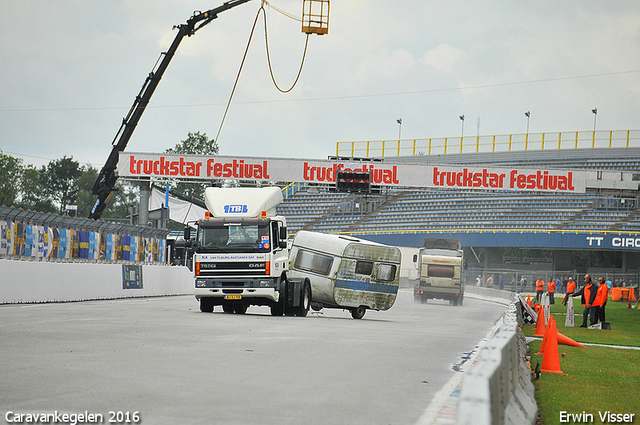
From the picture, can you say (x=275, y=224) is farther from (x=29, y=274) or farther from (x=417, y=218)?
(x=417, y=218)

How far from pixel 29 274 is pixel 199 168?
24480 millimetres

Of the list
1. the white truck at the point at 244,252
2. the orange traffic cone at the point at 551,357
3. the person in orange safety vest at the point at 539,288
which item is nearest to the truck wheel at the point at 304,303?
the white truck at the point at 244,252

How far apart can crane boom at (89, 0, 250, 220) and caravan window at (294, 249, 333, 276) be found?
63.1 feet

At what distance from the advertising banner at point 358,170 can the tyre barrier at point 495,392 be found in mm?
38296

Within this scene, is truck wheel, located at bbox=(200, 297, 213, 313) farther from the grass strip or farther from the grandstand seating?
the grandstand seating

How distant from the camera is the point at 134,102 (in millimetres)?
41531

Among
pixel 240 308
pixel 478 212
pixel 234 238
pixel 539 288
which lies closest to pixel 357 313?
pixel 240 308

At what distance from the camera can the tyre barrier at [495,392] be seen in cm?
379

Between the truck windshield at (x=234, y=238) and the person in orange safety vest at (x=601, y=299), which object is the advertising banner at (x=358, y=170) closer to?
the person in orange safety vest at (x=601, y=299)

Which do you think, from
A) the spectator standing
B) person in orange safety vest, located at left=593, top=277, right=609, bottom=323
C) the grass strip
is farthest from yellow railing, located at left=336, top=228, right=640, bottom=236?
the grass strip

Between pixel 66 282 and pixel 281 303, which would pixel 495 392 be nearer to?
pixel 281 303

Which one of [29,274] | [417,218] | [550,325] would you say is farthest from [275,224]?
[417,218]

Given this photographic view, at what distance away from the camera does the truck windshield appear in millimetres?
21812

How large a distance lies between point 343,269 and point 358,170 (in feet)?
74.4
